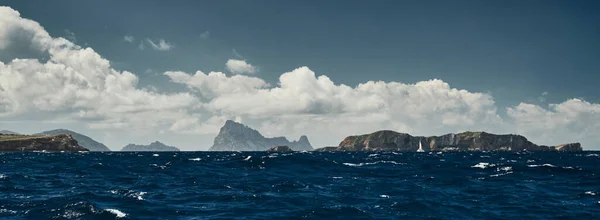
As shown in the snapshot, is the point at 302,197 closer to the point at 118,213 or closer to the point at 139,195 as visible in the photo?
the point at 139,195

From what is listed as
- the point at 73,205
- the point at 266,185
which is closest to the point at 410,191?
the point at 266,185

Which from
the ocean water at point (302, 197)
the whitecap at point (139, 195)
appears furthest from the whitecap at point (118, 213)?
the whitecap at point (139, 195)

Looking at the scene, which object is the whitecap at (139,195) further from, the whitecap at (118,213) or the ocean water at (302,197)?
the whitecap at (118,213)

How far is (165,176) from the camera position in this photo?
158ft

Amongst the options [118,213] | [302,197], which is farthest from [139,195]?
[302,197]

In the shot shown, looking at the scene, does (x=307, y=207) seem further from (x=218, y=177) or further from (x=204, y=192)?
(x=218, y=177)

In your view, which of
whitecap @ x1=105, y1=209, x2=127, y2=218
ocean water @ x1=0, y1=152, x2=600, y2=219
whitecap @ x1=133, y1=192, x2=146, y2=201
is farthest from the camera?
whitecap @ x1=133, y1=192, x2=146, y2=201

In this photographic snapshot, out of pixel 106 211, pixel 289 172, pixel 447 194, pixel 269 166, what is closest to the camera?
pixel 106 211

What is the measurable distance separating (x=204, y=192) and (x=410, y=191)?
64.5ft

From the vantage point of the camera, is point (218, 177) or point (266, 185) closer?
point (266, 185)

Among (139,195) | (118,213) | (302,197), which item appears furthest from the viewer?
(302,197)

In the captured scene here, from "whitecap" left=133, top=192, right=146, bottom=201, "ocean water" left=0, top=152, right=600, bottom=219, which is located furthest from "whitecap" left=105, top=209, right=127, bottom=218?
"whitecap" left=133, top=192, right=146, bottom=201

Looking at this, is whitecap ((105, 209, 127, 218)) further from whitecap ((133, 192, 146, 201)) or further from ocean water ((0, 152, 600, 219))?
whitecap ((133, 192, 146, 201))

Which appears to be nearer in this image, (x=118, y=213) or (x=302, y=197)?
(x=118, y=213)
